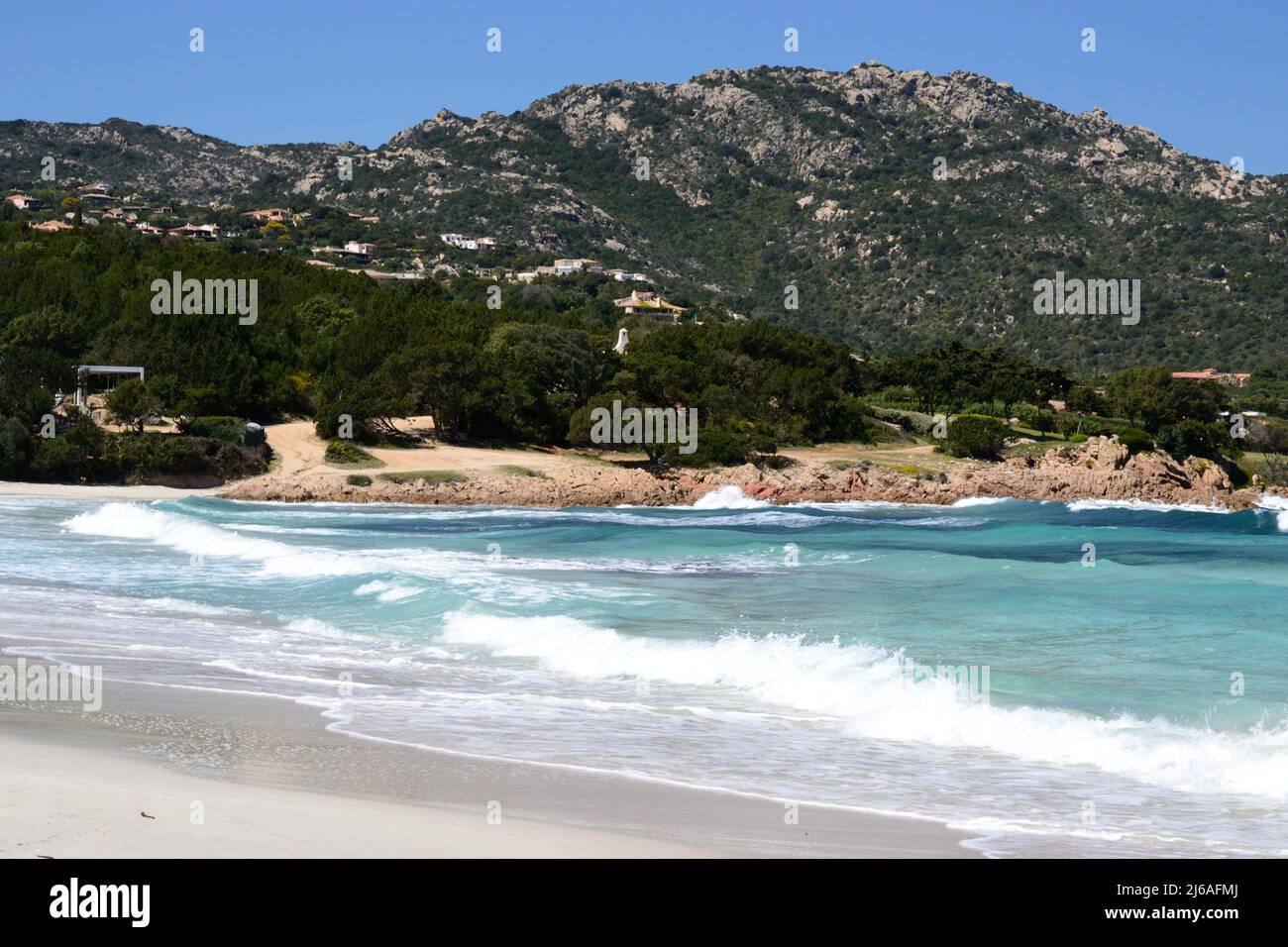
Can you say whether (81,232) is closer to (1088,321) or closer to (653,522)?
(653,522)

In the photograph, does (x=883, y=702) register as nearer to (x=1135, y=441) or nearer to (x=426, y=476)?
(x=426, y=476)

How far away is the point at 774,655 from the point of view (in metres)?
13.8

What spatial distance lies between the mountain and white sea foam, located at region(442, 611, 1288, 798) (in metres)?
97.4

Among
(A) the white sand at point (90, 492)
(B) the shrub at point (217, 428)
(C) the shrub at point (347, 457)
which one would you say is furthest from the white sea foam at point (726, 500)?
(A) the white sand at point (90, 492)

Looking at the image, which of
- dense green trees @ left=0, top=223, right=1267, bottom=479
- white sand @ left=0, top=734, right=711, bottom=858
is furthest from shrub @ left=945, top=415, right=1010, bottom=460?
white sand @ left=0, top=734, right=711, bottom=858

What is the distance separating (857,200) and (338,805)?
132 metres

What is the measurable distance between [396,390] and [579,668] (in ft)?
118

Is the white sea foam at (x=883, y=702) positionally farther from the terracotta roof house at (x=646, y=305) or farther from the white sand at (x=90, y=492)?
the terracotta roof house at (x=646, y=305)

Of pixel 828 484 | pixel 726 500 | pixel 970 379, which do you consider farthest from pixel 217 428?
pixel 970 379

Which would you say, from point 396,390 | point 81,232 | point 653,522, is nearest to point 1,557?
point 653,522

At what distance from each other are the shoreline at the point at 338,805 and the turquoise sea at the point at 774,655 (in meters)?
0.51

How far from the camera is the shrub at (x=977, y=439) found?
53000 mm

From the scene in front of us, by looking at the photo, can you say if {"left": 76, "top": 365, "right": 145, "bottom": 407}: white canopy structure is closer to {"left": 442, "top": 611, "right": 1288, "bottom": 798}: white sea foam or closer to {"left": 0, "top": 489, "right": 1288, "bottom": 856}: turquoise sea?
{"left": 0, "top": 489, "right": 1288, "bottom": 856}: turquoise sea
